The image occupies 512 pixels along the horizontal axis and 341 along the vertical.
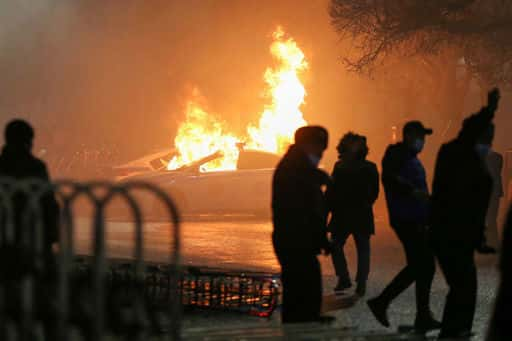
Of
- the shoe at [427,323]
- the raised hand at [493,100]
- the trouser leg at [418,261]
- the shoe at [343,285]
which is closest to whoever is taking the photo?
the raised hand at [493,100]

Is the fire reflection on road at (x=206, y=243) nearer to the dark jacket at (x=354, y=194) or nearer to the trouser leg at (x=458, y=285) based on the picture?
the dark jacket at (x=354, y=194)

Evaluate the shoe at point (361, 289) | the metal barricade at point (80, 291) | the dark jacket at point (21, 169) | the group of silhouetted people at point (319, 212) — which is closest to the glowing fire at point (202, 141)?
the shoe at point (361, 289)

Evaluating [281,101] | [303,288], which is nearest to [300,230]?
[303,288]

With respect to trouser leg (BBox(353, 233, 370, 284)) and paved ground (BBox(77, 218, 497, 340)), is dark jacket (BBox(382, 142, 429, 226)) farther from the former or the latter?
trouser leg (BBox(353, 233, 370, 284))

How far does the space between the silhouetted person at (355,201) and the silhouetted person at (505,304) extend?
6.82m

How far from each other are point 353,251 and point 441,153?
342 inches

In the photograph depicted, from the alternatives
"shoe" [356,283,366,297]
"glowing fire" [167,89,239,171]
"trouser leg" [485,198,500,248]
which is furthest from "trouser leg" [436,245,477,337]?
"glowing fire" [167,89,239,171]

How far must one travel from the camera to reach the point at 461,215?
7598mm

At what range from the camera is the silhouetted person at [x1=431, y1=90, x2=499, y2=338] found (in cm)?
760

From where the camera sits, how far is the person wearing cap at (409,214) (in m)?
9.05

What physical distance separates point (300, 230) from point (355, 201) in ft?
13.5

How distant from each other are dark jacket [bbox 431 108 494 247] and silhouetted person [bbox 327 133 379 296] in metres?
3.53

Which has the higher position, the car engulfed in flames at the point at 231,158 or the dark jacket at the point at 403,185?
the car engulfed in flames at the point at 231,158

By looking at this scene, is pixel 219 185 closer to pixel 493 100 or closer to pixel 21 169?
pixel 21 169
